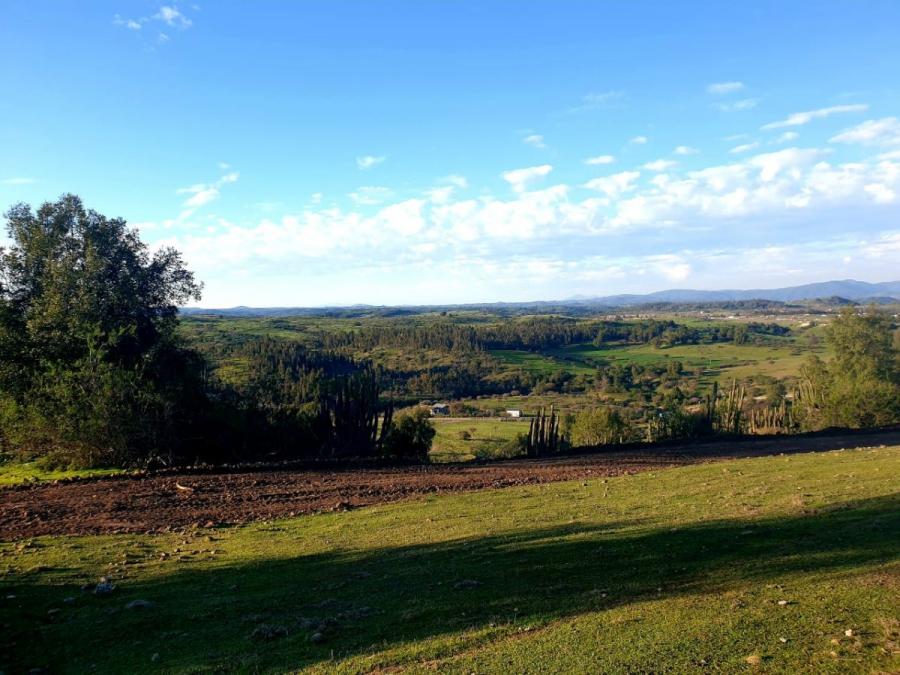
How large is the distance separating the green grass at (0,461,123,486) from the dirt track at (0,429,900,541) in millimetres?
2734

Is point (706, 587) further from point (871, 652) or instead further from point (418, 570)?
point (418, 570)

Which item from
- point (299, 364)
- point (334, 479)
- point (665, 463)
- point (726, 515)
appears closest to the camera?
point (726, 515)

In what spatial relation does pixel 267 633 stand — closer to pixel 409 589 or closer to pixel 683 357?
pixel 409 589

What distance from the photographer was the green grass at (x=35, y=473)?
2552 centimetres

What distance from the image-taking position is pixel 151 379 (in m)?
29.9

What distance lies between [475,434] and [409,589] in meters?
69.5

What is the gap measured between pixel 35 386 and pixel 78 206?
11.1 meters

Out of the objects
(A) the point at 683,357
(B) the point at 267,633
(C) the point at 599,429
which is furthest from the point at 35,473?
(A) the point at 683,357

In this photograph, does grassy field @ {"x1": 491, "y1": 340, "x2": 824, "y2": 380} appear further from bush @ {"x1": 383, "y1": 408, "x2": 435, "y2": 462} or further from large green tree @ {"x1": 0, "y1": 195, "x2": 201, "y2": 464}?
large green tree @ {"x1": 0, "y1": 195, "x2": 201, "y2": 464}

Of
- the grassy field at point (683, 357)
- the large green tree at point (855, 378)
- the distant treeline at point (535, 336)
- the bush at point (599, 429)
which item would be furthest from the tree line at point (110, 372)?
the distant treeline at point (535, 336)

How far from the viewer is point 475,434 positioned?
79.6 metres

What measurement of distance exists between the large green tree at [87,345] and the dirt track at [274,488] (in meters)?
4.28

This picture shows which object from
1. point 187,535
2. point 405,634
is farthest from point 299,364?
point 405,634

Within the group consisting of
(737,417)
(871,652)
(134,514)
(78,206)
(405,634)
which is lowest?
(737,417)
